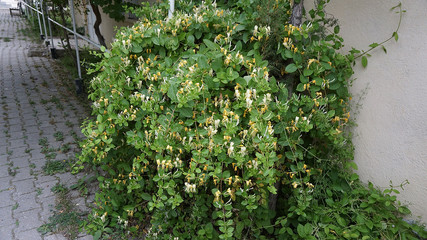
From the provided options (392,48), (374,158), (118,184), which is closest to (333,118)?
(374,158)

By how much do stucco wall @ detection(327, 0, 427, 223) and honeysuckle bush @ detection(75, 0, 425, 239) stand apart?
122 mm

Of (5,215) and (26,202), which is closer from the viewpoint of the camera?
(5,215)

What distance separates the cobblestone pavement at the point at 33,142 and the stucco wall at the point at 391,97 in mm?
2587

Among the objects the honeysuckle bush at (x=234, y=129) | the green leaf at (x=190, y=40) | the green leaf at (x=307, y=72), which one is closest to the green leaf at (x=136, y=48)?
the honeysuckle bush at (x=234, y=129)

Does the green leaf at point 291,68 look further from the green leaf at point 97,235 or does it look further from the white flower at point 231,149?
the green leaf at point 97,235

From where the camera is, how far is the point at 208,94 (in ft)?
6.82

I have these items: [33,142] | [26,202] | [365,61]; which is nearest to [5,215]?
[26,202]

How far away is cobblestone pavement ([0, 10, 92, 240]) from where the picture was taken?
9.60 ft

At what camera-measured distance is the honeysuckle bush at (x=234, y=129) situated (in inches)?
78.6

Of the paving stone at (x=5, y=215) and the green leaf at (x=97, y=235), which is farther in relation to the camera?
the paving stone at (x=5, y=215)

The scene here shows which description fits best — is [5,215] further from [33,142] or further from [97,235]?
[33,142]

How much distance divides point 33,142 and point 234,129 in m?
3.51

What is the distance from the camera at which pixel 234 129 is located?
75.8 inches

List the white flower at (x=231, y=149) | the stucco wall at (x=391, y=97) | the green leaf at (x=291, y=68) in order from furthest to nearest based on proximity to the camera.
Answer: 1. the green leaf at (x=291, y=68)
2. the stucco wall at (x=391, y=97)
3. the white flower at (x=231, y=149)
